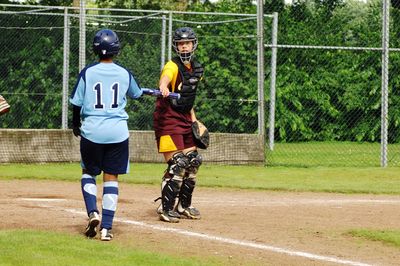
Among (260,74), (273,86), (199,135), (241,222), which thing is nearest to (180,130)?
(199,135)

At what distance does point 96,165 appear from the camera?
9680mm

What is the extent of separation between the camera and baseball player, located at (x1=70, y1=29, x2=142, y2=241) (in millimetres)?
9578

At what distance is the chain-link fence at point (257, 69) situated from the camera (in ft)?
64.8

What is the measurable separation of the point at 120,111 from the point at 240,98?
34.2ft

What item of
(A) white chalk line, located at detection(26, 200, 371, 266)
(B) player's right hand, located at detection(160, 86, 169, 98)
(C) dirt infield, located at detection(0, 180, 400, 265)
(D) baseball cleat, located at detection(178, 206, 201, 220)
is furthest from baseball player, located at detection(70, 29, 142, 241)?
(D) baseball cleat, located at detection(178, 206, 201, 220)

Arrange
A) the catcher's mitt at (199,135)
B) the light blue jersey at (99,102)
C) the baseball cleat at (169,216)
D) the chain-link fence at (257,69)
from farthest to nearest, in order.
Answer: the chain-link fence at (257,69) → the catcher's mitt at (199,135) → the baseball cleat at (169,216) → the light blue jersey at (99,102)

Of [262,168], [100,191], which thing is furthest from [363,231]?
[262,168]

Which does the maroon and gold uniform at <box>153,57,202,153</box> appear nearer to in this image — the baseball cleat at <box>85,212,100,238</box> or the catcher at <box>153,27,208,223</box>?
the catcher at <box>153,27,208,223</box>

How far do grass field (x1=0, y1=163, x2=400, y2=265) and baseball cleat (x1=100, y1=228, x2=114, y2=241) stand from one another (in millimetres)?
189

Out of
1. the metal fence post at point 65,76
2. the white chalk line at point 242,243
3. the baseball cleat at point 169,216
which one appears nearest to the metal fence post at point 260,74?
the metal fence post at point 65,76

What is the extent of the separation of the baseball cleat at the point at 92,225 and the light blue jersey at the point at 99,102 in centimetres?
66

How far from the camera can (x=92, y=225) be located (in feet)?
31.0

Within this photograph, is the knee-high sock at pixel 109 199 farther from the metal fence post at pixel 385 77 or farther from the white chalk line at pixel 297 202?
A: the metal fence post at pixel 385 77

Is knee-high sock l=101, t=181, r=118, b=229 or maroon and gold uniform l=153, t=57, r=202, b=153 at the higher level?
maroon and gold uniform l=153, t=57, r=202, b=153
